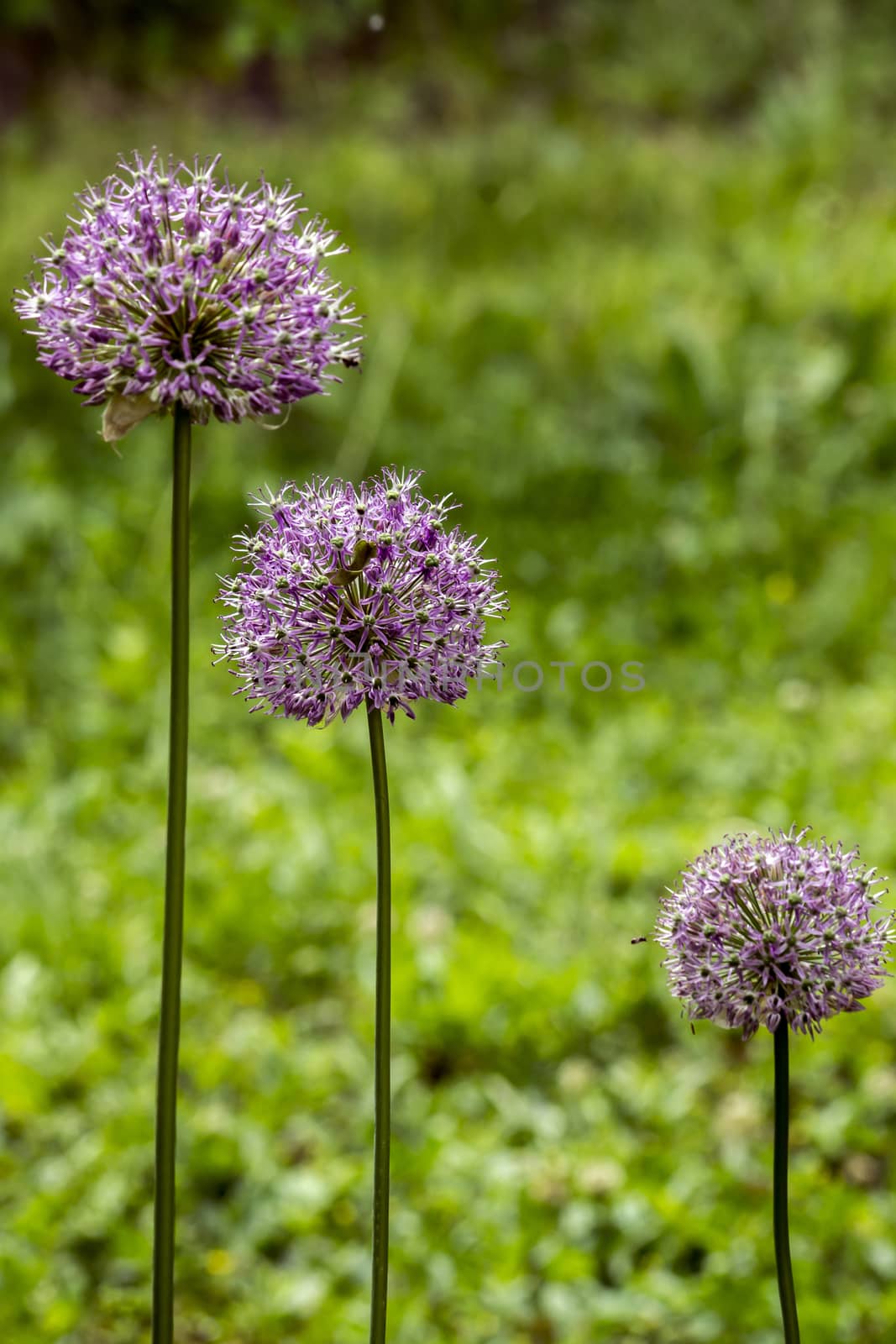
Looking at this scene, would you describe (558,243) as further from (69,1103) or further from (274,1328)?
(274,1328)

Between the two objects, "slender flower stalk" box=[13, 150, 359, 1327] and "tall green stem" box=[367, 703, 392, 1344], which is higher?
"slender flower stalk" box=[13, 150, 359, 1327]

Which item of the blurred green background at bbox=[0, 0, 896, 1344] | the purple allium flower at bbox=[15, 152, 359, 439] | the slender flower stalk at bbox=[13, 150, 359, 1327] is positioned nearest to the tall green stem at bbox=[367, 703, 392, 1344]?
the slender flower stalk at bbox=[13, 150, 359, 1327]

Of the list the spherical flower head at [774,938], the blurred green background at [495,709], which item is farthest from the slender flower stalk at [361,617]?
the blurred green background at [495,709]

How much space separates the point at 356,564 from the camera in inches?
30.5

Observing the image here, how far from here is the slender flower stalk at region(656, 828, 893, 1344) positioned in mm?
775

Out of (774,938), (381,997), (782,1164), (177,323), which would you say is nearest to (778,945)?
(774,938)

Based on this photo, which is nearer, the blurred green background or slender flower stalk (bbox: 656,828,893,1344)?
slender flower stalk (bbox: 656,828,893,1344)

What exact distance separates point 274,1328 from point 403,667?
1676 mm

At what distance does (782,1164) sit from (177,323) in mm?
599

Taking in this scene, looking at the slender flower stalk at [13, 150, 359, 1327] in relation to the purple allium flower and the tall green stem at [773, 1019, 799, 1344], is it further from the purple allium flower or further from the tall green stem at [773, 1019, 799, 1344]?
the tall green stem at [773, 1019, 799, 1344]

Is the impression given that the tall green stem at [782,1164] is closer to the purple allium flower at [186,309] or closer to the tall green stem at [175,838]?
the tall green stem at [175,838]

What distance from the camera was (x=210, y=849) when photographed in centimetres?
321

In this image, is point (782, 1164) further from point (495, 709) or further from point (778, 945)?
point (495, 709)

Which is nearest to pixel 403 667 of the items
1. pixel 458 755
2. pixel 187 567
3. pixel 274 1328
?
pixel 187 567
